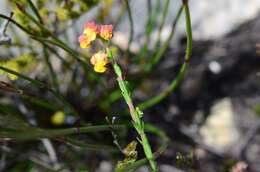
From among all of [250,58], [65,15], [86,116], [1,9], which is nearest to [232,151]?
[250,58]

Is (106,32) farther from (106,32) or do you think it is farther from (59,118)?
(59,118)

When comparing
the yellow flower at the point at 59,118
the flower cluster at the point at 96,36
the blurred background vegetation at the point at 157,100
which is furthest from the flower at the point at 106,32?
the yellow flower at the point at 59,118

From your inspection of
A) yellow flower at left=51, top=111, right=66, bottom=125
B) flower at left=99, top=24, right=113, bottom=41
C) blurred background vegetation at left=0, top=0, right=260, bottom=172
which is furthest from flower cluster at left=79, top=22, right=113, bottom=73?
yellow flower at left=51, top=111, right=66, bottom=125

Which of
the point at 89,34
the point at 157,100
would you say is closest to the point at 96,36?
the point at 89,34

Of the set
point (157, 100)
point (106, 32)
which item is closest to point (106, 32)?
point (106, 32)

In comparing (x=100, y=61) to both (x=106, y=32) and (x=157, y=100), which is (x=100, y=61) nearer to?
(x=106, y=32)

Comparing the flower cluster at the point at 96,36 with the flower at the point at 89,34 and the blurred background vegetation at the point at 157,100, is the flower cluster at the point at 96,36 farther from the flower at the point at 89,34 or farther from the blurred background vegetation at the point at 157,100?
the blurred background vegetation at the point at 157,100

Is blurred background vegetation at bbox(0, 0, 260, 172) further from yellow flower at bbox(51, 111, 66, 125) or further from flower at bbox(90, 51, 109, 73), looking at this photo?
flower at bbox(90, 51, 109, 73)

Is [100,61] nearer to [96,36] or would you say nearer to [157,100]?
[96,36]

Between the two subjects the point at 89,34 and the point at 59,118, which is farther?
the point at 59,118
